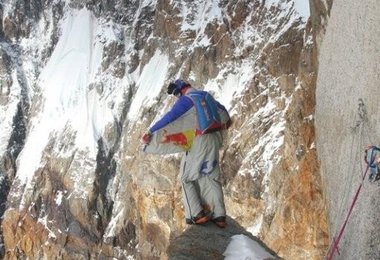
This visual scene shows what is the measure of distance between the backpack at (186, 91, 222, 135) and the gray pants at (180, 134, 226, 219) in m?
0.10

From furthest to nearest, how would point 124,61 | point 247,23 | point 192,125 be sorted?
point 124,61
point 247,23
point 192,125

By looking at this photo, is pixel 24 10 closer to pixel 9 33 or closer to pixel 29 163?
pixel 9 33

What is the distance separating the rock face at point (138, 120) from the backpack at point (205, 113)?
111cm

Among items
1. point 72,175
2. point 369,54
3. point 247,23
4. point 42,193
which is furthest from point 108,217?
point 369,54

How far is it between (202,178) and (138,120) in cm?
3302

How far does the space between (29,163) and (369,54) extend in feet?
162

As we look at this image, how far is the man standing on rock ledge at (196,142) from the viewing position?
6426 millimetres

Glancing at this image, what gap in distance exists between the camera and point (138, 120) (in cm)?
3947

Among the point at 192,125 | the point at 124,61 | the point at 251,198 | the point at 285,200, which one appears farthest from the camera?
the point at 124,61

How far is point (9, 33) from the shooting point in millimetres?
62125

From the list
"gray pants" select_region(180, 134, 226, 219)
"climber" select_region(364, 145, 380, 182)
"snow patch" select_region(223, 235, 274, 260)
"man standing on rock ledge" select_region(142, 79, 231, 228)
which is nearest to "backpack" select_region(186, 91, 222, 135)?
"man standing on rock ledge" select_region(142, 79, 231, 228)

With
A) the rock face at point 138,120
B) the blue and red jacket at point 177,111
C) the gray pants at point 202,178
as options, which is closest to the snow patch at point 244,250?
the rock face at point 138,120

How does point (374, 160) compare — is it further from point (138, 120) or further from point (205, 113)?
point (138, 120)

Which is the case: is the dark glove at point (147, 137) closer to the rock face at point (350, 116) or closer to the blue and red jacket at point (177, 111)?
the blue and red jacket at point (177, 111)
